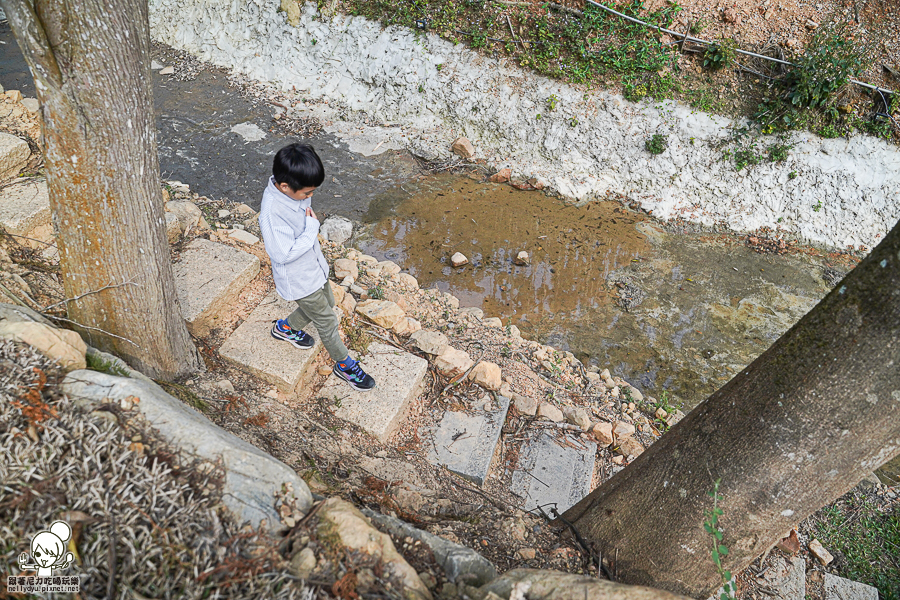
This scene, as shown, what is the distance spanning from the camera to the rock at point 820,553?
123 inches

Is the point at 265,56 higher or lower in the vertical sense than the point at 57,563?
lower

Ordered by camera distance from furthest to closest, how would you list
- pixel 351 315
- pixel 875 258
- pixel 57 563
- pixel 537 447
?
pixel 351 315, pixel 537 447, pixel 875 258, pixel 57 563

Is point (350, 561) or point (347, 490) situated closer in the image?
point (350, 561)

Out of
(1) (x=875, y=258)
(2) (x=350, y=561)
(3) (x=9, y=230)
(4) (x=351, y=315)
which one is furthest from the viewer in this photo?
(4) (x=351, y=315)

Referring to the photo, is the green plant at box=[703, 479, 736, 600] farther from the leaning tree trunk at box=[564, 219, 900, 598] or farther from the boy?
the boy

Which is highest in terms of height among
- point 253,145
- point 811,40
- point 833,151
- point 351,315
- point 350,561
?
point 811,40

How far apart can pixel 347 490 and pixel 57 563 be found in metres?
1.29

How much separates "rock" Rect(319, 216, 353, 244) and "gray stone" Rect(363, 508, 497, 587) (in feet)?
12.9

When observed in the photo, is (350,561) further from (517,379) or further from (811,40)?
(811,40)

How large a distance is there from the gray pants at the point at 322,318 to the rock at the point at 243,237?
1341 mm

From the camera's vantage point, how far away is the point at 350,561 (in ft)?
5.52

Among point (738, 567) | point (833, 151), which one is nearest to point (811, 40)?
point (833, 151)
